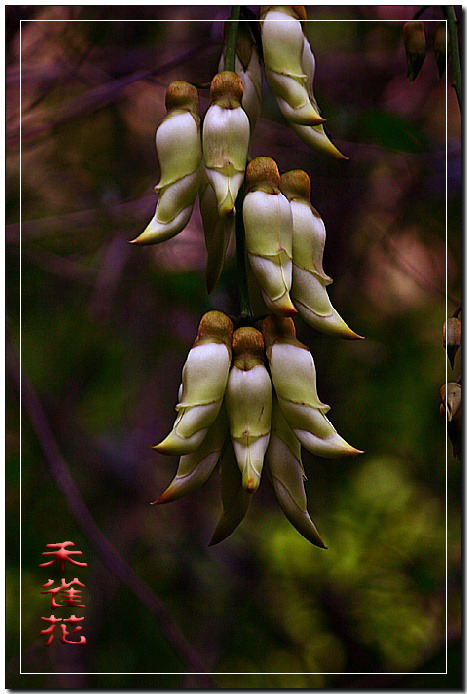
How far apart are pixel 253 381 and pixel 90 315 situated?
0.28 metres

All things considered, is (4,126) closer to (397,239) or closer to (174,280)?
(174,280)

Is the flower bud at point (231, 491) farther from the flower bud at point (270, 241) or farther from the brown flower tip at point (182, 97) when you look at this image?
the brown flower tip at point (182, 97)

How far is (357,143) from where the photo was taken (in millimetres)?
854

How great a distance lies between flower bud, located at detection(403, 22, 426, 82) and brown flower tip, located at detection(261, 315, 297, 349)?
0.32 meters

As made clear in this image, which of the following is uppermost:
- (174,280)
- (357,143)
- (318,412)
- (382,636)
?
(357,143)

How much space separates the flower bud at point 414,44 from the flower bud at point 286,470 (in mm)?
370

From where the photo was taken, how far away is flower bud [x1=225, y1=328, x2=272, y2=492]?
1.93ft

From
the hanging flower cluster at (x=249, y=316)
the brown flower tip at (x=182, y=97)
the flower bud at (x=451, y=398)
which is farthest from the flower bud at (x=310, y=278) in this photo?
the flower bud at (x=451, y=398)

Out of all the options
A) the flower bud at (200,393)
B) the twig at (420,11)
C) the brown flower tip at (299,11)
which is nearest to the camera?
the flower bud at (200,393)

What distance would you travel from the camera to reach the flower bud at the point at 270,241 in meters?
0.59

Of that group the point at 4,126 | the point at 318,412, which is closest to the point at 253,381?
the point at 318,412

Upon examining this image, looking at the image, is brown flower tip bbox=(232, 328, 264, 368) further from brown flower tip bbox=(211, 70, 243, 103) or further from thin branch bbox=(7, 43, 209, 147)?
thin branch bbox=(7, 43, 209, 147)

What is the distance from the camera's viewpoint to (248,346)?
2.01ft

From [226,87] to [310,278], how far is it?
0.48 ft
